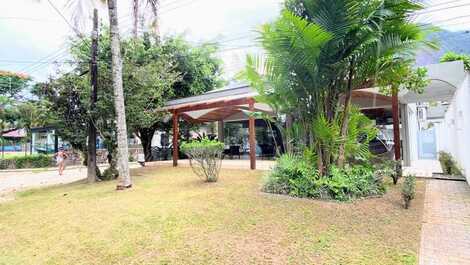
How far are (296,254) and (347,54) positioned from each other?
4176mm

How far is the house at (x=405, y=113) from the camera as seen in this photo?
8289mm

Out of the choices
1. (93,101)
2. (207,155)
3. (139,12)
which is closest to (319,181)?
(207,155)

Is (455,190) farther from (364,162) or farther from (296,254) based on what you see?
(296,254)

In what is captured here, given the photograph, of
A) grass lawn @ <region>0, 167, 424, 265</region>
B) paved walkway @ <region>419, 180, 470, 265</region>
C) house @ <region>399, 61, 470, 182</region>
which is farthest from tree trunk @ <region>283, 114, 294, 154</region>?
house @ <region>399, 61, 470, 182</region>

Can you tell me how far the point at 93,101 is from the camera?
30.9 feet

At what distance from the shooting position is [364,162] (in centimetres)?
719

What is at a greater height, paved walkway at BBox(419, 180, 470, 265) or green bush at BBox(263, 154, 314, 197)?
green bush at BBox(263, 154, 314, 197)

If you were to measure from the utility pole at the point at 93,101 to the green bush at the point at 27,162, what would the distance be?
11.9 meters

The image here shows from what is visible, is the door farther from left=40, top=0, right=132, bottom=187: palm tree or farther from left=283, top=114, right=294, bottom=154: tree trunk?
left=40, top=0, right=132, bottom=187: palm tree

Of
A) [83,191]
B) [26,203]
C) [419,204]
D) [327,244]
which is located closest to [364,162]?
[419,204]

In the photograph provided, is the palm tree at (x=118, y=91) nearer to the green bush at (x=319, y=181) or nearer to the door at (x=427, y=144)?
the green bush at (x=319, y=181)

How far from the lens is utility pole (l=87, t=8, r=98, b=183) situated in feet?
31.1

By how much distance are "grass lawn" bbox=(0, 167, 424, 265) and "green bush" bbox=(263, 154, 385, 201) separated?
31 centimetres

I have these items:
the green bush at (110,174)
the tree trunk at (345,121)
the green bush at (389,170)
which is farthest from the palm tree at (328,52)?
the green bush at (110,174)
